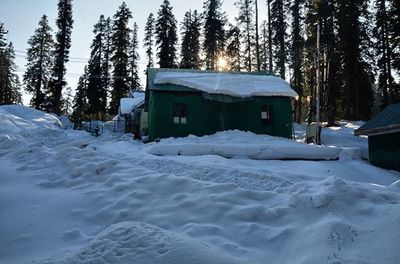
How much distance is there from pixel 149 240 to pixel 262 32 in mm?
47204

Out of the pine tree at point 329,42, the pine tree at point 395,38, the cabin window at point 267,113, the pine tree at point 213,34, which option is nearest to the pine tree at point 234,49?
the pine tree at point 213,34

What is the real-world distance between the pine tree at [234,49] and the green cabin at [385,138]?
27.6 meters

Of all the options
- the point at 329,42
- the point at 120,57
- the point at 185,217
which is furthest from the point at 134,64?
the point at 185,217

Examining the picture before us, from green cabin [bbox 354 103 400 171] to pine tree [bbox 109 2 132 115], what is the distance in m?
36.0

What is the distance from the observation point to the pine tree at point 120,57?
4931 centimetres

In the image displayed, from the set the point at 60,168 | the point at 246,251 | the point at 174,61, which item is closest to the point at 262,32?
the point at 174,61

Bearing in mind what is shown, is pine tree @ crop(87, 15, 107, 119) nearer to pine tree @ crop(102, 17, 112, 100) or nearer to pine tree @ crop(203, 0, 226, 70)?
pine tree @ crop(102, 17, 112, 100)

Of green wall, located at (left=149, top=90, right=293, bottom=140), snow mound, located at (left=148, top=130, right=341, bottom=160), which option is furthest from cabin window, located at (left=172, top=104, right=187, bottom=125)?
snow mound, located at (left=148, top=130, right=341, bottom=160)

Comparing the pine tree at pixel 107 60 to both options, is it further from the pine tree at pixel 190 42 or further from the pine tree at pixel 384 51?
the pine tree at pixel 384 51

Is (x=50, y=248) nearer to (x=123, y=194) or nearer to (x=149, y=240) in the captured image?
(x=149, y=240)

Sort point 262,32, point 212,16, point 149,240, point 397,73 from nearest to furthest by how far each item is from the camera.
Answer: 1. point 149,240
2. point 397,73
3. point 212,16
4. point 262,32

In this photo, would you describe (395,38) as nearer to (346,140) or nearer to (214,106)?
(346,140)

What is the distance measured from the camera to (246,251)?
4910 millimetres

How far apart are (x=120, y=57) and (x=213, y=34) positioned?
13.5m
